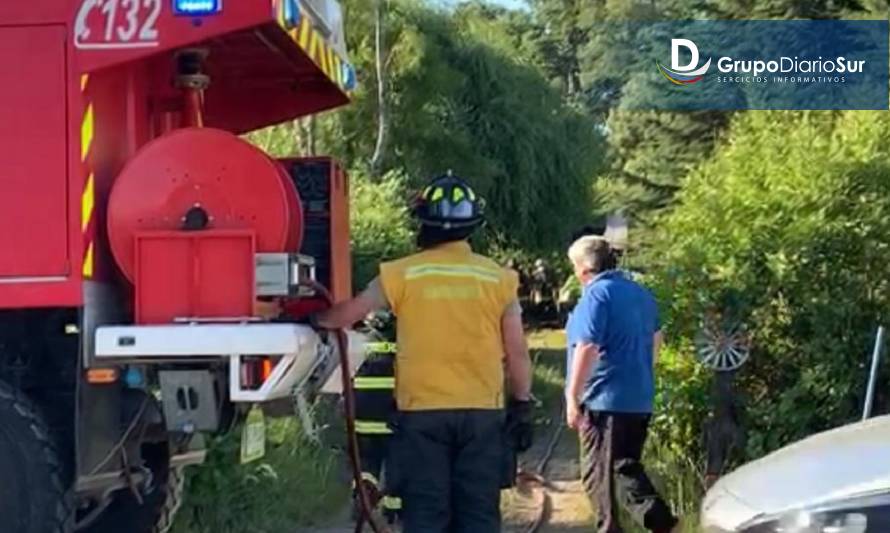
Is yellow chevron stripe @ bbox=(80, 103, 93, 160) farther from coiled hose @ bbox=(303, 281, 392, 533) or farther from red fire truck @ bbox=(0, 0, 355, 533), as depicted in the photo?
coiled hose @ bbox=(303, 281, 392, 533)

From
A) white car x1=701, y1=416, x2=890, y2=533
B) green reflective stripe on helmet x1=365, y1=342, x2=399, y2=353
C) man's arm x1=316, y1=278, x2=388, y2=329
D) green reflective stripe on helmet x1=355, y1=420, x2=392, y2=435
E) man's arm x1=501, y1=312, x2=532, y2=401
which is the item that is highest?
man's arm x1=316, y1=278, x2=388, y2=329

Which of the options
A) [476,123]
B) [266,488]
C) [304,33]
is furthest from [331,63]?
[476,123]

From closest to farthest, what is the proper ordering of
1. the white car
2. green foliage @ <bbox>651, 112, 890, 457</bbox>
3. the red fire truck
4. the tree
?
the white car < the red fire truck < green foliage @ <bbox>651, 112, 890, 457</bbox> < the tree

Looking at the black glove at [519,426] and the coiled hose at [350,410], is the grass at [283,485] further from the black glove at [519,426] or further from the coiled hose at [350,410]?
the black glove at [519,426]

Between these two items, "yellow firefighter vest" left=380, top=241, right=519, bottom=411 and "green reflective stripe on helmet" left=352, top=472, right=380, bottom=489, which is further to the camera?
"green reflective stripe on helmet" left=352, top=472, right=380, bottom=489

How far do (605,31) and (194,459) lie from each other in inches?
1675

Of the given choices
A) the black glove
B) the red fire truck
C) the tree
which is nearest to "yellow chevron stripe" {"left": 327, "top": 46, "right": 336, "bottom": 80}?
the red fire truck

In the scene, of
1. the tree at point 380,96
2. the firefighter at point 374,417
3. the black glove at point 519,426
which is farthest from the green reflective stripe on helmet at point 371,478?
the tree at point 380,96

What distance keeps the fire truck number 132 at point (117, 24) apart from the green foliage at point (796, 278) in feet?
16.4

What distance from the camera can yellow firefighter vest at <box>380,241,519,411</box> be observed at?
6371mm

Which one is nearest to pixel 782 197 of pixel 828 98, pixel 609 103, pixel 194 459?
pixel 194 459

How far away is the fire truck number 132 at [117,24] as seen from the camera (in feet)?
19.9

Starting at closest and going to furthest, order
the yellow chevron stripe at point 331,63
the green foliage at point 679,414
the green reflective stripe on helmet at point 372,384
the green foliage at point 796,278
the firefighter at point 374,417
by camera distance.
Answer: the yellow chevron stripe at point 331,63
the firefighter at point 374,417
the green reflective stripe on helmet at point 372,384
the green foliage at point 796,278
the green foliage at point 679,414

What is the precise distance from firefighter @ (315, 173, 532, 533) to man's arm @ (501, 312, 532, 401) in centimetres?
3
